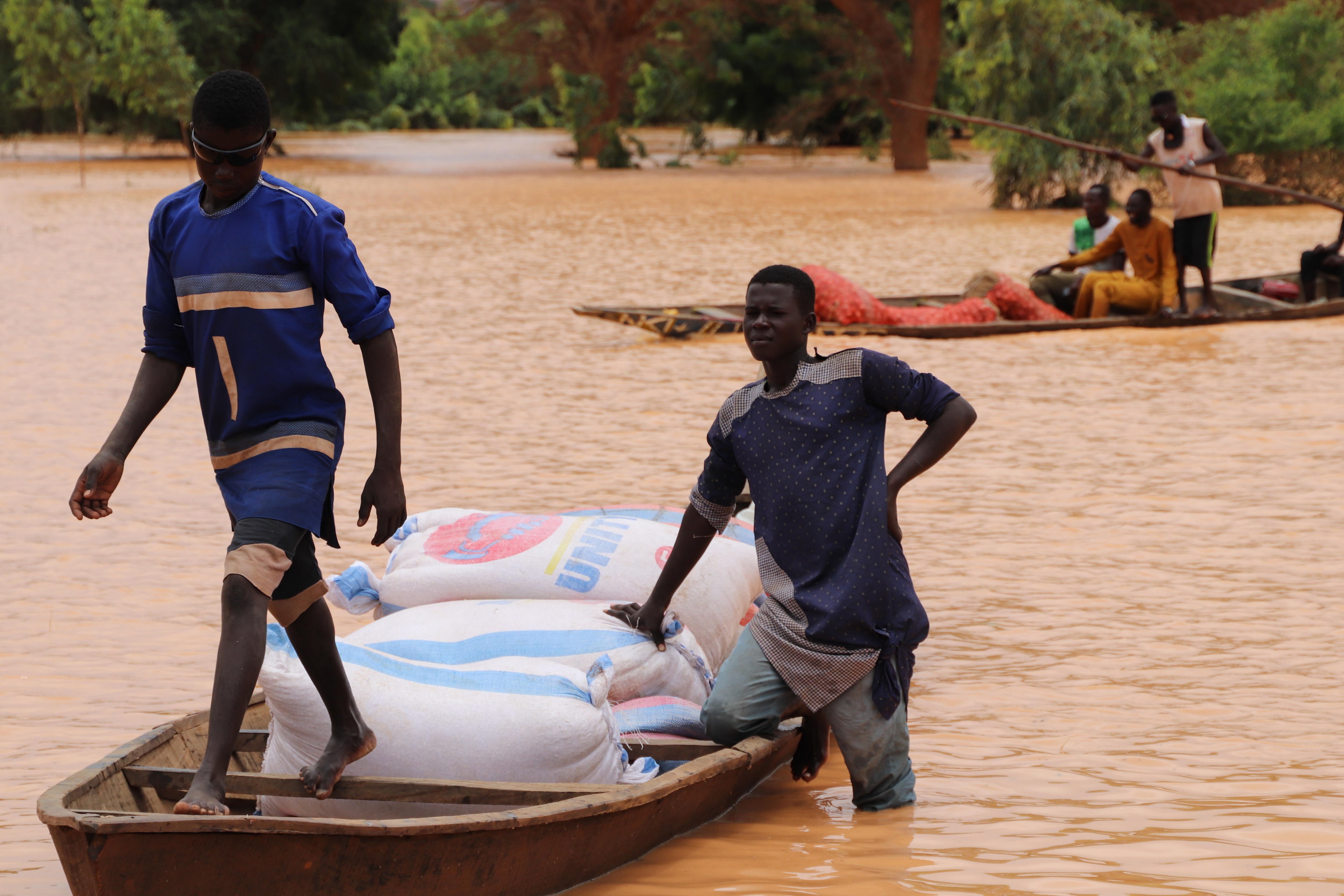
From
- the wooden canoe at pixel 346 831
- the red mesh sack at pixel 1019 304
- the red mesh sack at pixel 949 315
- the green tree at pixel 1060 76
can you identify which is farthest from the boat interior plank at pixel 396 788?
the green tree at pixel 1060 76

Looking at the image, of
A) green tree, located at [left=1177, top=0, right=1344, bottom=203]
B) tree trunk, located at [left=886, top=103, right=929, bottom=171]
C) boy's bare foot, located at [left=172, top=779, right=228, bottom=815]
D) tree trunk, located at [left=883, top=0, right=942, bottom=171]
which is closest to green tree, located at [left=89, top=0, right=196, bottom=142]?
tree trunk, located at [left=883, top=0, right=942, bottom=171]

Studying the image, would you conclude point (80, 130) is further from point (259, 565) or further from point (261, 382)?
point (259, 565)

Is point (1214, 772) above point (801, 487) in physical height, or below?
below

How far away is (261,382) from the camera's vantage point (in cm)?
301

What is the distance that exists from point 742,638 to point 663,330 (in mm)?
7732

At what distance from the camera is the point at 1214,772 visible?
387 cm

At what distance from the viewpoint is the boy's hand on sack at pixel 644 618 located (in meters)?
3.85

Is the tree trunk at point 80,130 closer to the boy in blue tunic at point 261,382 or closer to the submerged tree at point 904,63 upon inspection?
the submerged tree at point 904,63

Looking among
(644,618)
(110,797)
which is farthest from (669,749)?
(110,797)

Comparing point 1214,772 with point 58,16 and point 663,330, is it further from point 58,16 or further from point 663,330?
point 58,16

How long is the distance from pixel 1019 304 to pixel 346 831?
950 centimetres

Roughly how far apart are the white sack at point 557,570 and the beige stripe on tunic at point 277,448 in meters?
1.15

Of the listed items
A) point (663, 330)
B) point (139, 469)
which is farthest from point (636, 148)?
point (139, 469)

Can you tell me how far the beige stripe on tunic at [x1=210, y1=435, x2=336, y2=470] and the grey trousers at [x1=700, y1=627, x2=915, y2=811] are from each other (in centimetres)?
118
